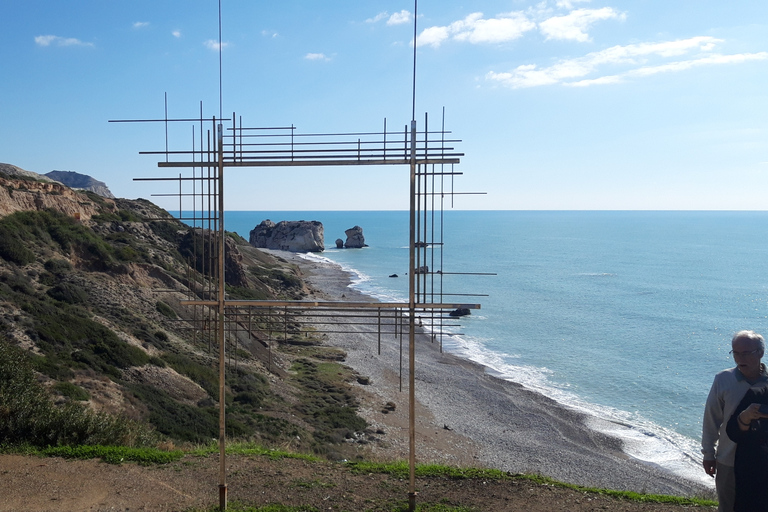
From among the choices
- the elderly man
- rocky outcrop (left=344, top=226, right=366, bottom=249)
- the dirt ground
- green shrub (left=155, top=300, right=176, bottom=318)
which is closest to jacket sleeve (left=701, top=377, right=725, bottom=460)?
the elderly man

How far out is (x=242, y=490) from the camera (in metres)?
7.23

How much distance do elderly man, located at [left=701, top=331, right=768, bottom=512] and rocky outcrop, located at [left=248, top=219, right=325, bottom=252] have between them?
323 feet

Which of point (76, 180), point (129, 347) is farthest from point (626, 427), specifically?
point (76, 180)

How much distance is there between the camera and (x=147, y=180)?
6.97 metres

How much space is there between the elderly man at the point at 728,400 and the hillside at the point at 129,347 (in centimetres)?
632

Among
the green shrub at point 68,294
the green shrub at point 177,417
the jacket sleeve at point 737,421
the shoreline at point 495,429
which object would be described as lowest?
the shoreline at point 495,429

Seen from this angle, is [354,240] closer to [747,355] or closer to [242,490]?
[242,490]

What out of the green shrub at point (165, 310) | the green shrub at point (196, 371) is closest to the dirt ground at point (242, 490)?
the green shrub at point (196, 371)

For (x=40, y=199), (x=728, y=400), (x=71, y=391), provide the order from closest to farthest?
(x=728, y=400) < (x=71, y=391) < (x=40, y=199)

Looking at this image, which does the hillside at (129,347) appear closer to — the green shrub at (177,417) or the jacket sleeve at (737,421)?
the green shrub at (177,417)

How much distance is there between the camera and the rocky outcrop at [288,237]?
10188 cm

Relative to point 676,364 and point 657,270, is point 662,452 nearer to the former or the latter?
point 676,364

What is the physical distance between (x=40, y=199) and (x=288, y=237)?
7288 centimetres

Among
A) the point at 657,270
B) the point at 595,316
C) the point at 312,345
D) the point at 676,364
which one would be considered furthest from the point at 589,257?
the point at 312,345
